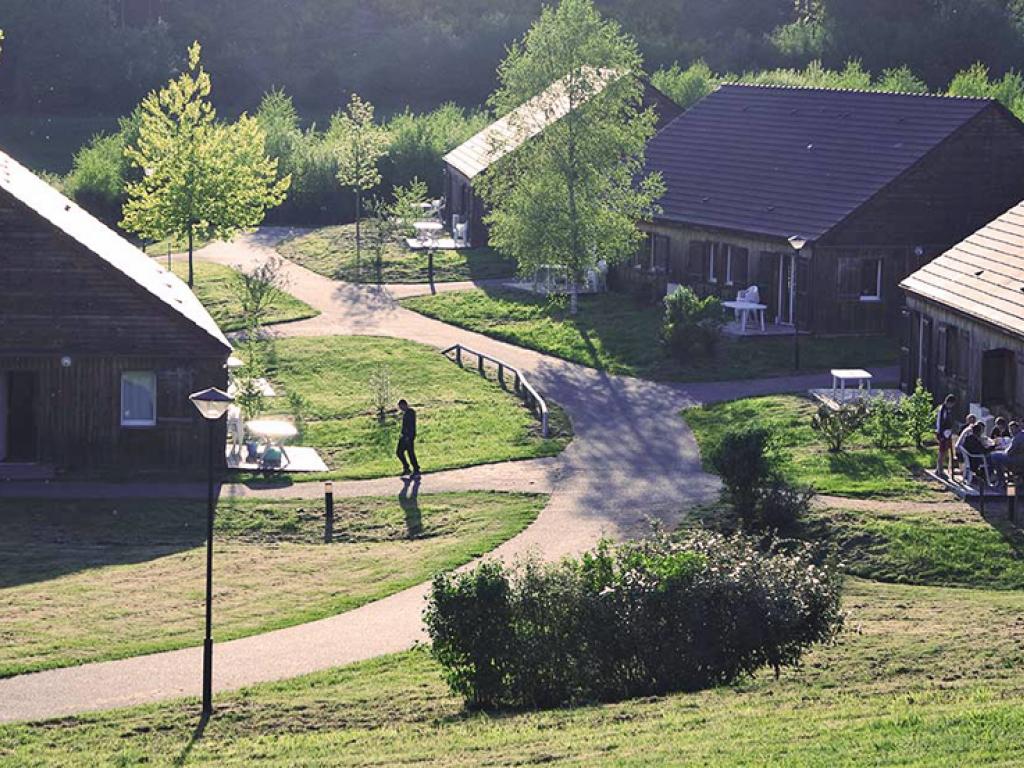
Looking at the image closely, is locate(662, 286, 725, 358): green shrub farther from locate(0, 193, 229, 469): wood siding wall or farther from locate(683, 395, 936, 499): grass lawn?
locate(0, 193, 229, 469): wood siding wall

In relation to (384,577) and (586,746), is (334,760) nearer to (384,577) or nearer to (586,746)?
(586,746)

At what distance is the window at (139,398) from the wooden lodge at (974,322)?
15.1 m

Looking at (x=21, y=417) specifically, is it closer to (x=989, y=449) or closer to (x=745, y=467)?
(x=745, y=467)

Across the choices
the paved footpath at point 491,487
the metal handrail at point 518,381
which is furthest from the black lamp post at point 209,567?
the metal handrail at point 518,381

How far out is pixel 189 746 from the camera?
Answer: 18781 mm

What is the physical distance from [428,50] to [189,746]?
93.3 meters

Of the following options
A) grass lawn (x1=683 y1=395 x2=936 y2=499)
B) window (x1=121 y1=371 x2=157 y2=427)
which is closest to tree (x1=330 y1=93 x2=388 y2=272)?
grass lawn (x1=683 y1=395 x2=936 y2=499)

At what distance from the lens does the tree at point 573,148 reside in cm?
4856

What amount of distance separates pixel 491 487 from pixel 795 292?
1514cm

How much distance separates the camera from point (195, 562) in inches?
1101

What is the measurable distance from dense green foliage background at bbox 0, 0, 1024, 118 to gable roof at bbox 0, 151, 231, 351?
57770mm

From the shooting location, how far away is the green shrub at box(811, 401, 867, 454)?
3356 cm

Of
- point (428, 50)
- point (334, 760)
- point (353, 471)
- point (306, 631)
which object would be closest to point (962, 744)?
point (334, 760)

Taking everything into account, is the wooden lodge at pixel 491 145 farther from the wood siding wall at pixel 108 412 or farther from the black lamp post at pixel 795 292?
the wood siding wall at pixel 108 412
